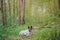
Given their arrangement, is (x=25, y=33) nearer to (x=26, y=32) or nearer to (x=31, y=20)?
(x=26, y=32)

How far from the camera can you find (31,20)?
2.86 metres

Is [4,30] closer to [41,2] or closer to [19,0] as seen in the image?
[19,0]

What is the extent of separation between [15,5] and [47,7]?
22.2 inches

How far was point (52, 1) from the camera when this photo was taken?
285cm

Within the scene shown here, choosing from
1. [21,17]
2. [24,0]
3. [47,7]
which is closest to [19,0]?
[24,0]

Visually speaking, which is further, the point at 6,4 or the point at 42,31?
the point at 6,4

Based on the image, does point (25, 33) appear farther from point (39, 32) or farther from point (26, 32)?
point (39, 32)

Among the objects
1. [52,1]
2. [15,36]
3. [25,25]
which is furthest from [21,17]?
[52,1]

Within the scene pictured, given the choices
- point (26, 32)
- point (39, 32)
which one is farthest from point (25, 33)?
point (39, 32)

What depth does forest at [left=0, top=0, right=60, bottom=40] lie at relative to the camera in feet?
9.20

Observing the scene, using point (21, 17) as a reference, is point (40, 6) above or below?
above

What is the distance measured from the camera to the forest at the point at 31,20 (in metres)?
2.80

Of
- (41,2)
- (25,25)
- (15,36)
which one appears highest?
(41,2)

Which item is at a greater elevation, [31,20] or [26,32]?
[31,20]
